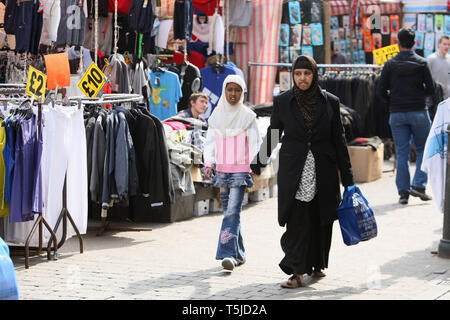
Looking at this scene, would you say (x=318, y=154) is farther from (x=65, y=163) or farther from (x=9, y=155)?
(x=9, y=155)

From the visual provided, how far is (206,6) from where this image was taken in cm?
1541

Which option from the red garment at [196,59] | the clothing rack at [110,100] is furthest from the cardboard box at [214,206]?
the red garment at [196,59]

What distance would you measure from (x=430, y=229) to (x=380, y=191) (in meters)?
3.09

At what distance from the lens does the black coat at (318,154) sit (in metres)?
7.09

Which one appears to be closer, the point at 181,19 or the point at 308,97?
the point at 308,97

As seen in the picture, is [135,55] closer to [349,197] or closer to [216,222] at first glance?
[216,222]

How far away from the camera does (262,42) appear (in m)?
16.6

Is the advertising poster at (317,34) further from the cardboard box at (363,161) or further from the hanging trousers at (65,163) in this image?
the hanging trousers at (65,163)

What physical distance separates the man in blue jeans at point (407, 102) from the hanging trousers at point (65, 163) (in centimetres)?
475

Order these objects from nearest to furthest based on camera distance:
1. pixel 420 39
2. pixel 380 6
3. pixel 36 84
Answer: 1. pixel 36 84
2. pixel 380 6
3. pixel 420 39

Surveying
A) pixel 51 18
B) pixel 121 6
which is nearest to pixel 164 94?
pixel 121 6

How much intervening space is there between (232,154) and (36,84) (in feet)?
6.28

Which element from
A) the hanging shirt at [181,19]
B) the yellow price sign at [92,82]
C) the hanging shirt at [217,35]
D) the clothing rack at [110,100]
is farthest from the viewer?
the hanging shirt at [217,35]

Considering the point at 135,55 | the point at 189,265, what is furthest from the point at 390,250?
the point at 135,55
